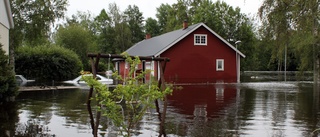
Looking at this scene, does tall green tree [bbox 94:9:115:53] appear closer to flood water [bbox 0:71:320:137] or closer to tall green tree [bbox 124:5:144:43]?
tall green tree [bbox 124:5:144:43]

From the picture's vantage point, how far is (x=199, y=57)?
34219 millimetres

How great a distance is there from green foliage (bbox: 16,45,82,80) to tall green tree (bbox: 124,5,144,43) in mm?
35996

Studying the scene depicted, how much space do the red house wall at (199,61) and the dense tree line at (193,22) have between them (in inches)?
162

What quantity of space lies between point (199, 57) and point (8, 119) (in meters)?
25.0

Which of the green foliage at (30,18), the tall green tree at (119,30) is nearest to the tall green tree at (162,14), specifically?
the tall green tree at (119,30)

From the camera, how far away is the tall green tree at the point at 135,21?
7838 centimetres

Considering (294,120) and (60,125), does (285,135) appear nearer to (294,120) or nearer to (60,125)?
(294,120)

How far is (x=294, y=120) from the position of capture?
10.8m

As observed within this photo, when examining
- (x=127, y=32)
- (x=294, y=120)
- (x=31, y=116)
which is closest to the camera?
(x=294, y=120)

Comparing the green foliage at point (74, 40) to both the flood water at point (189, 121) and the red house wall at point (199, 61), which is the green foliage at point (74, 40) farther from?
the flood water at point (189, 121)

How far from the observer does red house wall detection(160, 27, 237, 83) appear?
109 ft

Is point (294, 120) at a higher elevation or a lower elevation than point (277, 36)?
lower

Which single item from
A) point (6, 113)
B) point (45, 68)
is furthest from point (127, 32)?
point (6, 113)

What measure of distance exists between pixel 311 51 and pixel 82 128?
111 feet
